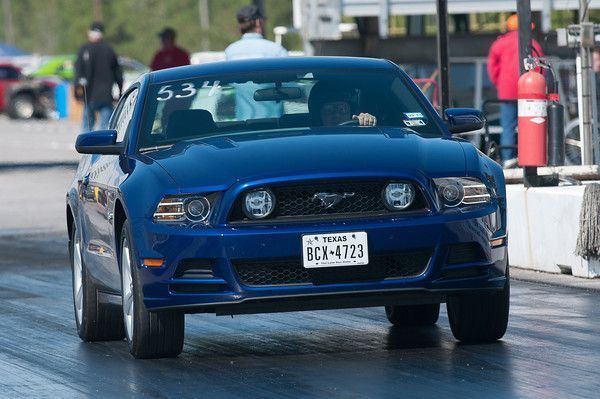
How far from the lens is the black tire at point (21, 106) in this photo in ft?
188

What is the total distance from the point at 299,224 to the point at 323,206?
161mm

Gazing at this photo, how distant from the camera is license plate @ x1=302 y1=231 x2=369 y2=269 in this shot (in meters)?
8.41

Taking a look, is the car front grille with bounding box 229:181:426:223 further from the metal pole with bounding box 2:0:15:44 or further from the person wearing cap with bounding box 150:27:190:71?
the metal pole with bounding box 2:0:15:44

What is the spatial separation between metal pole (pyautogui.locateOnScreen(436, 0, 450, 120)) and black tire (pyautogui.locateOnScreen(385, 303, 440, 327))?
276 inches

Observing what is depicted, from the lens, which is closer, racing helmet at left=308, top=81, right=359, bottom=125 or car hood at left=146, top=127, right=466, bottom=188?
car hood at left=146, top=127, right=466, bottom=188

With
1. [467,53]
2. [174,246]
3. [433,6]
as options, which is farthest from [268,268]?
[467,53]

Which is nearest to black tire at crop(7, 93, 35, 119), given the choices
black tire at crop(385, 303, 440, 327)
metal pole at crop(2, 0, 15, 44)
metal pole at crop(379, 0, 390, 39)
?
metal pole at crop(379, 0, 390, 39)

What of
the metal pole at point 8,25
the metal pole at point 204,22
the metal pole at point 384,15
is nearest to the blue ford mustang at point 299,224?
the metal pole at point 384,15

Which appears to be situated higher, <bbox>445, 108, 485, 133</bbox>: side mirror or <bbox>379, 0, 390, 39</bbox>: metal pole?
<bbox>445, 108, 485, 133</bbox>: side mirror

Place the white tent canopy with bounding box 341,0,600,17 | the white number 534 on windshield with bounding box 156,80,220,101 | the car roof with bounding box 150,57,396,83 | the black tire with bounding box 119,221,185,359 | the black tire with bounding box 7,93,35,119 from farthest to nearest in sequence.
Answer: the black tire with bounding box 7,93,35,119 < the white tent canopy with bounding box 341,0,600,17 < the car roof with bounding box 150,57,396,83 < the white number 534 on windshield with bounding box 156,80,220,101 < the black tire with bounding box 119,221,185,359

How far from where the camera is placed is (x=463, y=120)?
9.87 metres

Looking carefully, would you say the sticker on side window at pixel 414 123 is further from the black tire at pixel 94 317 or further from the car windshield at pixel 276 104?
the black tire at pixel 94 317

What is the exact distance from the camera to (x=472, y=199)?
875 centimetres

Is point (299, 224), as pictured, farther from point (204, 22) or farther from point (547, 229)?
point (204, 22)
